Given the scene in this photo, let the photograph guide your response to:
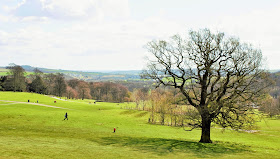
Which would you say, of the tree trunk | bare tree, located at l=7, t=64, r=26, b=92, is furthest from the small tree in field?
bare tree, located at l=7, t=64, r=26, b=92

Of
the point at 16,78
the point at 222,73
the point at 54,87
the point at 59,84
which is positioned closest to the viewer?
the point at 222,73

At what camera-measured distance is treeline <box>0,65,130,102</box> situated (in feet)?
394

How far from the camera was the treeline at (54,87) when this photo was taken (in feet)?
394

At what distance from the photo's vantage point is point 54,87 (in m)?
148

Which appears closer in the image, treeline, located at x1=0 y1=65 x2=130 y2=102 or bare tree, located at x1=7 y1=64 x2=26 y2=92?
bare tree, located at x1=7 y1=64 x2=26 y2=92

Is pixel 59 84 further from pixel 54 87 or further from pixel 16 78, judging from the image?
pixel 16 78

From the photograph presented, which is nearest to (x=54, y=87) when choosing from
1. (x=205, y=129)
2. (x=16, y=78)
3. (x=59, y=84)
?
(x=59, y=84)

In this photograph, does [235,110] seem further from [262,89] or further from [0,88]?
[0,88]

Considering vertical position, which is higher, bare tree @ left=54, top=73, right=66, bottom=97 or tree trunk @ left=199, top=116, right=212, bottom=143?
bare tree @ left=54, top=73, right=66, bottom=97

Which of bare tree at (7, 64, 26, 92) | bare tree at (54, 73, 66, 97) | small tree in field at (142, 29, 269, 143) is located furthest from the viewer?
bare tree at (54, 73, 66, 97)

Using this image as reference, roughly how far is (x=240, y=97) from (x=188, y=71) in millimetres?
7624

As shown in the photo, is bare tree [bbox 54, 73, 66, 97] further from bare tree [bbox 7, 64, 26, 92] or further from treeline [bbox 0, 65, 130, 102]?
bare tree [bbox 7, 64, 26, 92]

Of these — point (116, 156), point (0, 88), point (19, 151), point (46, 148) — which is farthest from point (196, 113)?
point (0, 88)

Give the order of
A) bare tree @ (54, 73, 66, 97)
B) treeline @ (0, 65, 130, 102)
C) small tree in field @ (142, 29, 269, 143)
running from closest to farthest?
small tree in field @ (142, 29, 269, 143) < treeline @ (0, 65, 130, 102) < bare tree @ (54, 73, 66, 97)
